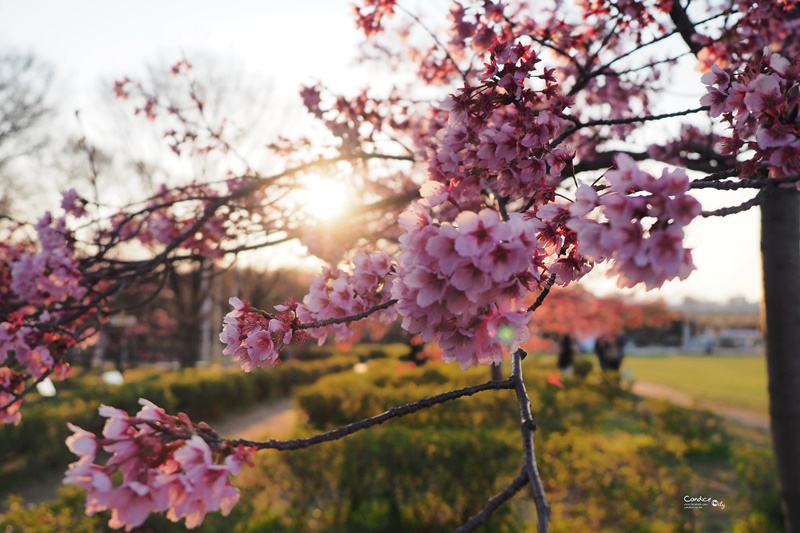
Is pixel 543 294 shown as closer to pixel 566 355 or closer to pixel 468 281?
pixel 468 281

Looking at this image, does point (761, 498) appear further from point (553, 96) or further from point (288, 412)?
point (288, 412)

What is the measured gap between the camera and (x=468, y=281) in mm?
1027

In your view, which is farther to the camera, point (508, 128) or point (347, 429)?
point (508, 128)

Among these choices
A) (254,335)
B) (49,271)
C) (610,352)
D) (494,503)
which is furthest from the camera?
(610,352)

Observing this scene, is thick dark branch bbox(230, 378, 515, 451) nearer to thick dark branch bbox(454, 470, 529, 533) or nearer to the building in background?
thick dark branch bbox(454, 470, 529, 533)

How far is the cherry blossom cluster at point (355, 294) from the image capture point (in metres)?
1.82

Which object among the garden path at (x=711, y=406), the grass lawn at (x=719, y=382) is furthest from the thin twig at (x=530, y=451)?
the grass lawn at (x=719, y=382)

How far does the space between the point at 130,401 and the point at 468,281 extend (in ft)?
34.5

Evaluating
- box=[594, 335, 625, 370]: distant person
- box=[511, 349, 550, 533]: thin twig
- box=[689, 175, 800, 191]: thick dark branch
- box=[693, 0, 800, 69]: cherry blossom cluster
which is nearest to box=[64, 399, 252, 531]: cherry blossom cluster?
box=[511, 349, 550, 533]: thin twig

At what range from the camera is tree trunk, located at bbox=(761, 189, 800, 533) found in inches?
136

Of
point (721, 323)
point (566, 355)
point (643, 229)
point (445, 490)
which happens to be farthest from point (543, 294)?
point (721, 323)

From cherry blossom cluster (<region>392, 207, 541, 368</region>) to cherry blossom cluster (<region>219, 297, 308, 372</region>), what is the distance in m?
0.54

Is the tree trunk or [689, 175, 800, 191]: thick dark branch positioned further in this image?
the tree trunk

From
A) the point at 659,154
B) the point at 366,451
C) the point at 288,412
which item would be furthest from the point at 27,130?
the point at 659,154
